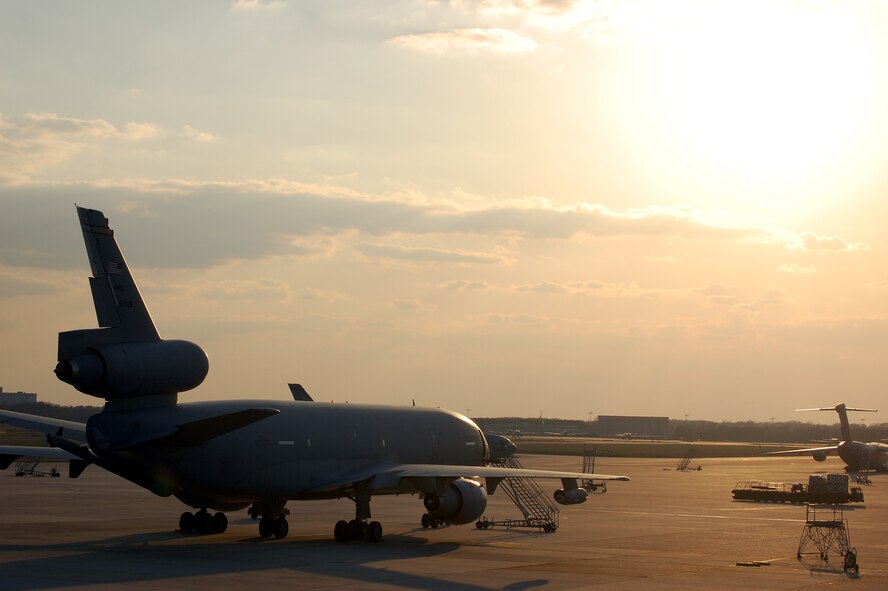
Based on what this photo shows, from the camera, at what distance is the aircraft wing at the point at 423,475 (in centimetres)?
3409

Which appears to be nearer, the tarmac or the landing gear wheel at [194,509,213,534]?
the tarmac

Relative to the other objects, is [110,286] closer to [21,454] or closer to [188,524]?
[188,524]

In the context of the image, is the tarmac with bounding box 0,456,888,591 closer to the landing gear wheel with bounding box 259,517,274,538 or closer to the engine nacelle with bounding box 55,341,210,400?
the landing gear wheel with bounding box 259,517,274,538

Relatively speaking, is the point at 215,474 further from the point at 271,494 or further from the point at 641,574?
the point at 641,574

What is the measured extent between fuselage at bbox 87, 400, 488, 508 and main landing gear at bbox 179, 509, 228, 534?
178cm

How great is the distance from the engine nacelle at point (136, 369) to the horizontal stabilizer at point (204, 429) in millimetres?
1047

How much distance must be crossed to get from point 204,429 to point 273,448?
390 centimetres

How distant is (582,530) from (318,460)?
34.4 ft

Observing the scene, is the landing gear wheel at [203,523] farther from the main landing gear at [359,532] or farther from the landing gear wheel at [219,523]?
the main landing gear at [359,532]

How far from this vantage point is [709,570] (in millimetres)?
28094

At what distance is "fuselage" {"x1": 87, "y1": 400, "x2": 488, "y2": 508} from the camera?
3003 centimetres

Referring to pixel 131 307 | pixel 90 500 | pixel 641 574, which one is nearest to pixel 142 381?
pixel 131 307

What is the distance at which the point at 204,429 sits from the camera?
3047 cm

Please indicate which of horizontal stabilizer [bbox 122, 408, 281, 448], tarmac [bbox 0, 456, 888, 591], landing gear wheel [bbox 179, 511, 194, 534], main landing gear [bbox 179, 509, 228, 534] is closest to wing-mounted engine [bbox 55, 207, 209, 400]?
horizontal stabilizer [bbox 122, 408, 281, 448]
